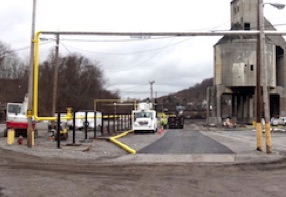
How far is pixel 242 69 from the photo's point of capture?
259 feet

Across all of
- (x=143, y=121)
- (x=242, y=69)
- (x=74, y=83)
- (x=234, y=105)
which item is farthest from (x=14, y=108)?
(x=74, y=83)

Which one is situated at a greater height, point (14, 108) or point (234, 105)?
point (234, 105)

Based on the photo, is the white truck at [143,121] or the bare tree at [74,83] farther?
the bare tree at [74,83]

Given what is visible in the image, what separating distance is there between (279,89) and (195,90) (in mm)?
101515

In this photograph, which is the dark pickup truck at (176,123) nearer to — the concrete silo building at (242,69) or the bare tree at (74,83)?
the concrete silo building at (242,69)

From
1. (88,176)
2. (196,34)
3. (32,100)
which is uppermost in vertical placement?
(196,34)

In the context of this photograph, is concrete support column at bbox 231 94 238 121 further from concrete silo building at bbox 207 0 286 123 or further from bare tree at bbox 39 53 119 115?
bare tree at bbox 39 53 119 115

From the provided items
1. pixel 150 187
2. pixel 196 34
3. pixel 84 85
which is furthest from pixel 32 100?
pixel 84 85

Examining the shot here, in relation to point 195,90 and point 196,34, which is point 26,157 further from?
point 195,90

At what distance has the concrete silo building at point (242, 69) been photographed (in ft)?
256

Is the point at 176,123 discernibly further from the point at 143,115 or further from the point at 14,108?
the point at 14,108

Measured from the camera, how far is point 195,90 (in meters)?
185

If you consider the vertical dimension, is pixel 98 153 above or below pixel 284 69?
below

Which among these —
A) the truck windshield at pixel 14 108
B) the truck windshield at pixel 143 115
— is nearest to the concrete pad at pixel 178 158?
the truck windshield at pixel 14 108
